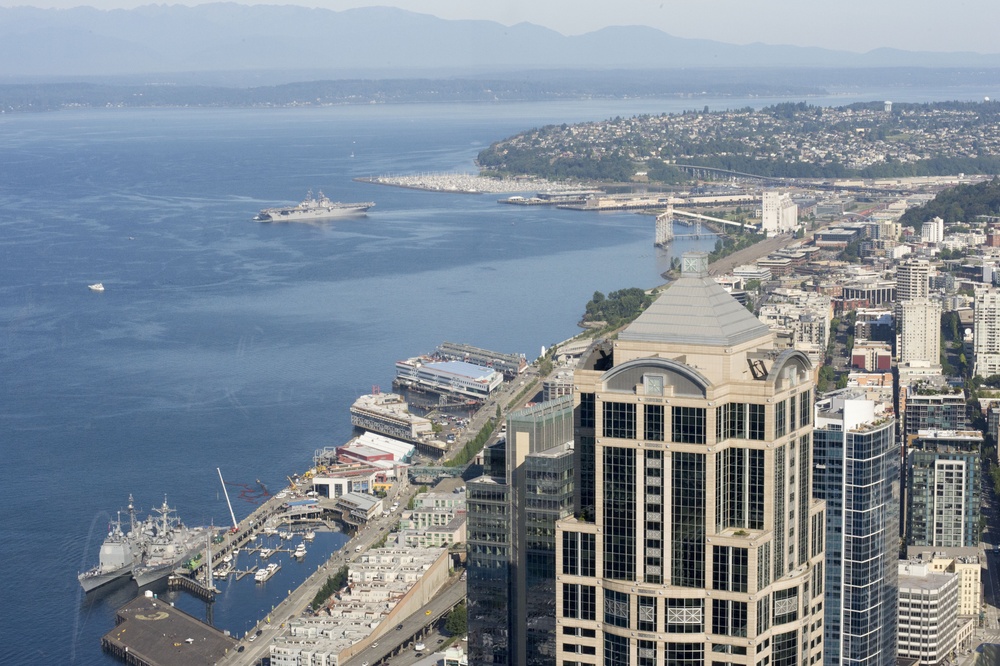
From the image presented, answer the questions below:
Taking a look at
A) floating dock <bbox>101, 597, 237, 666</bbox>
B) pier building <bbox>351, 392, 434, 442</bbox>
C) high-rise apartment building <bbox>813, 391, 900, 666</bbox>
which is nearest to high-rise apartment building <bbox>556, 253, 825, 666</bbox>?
high-rise apartment building <bbox>813, 391, 900, 666</bbox>

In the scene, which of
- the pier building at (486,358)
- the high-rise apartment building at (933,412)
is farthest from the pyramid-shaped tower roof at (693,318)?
the pier building at (486,358)

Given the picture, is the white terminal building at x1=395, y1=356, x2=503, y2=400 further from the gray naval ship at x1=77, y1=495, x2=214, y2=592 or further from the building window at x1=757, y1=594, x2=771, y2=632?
the building window at x1=757, y1=594, x2=771, y2=632

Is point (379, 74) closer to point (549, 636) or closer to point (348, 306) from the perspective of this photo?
point (348, 306)

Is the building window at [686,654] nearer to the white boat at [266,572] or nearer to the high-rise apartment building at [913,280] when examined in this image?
the white boat at [266,572]

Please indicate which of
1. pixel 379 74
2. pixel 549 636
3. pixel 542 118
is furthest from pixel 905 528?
pixel 379 74

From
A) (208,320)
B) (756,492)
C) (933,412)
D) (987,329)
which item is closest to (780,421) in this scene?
(756,492)

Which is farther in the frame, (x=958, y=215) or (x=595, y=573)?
(x=958, y=215)
